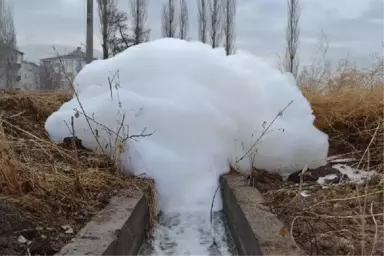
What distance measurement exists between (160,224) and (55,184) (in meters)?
0.76

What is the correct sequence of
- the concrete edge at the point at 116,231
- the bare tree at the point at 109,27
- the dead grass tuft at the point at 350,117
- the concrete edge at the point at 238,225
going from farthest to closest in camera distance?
the bare tree at the point at 109,27 → the dead grass tuft at the point at 350,117 → the concrete edge at the point at 238,225 → the concrete edge at the point at 116,231

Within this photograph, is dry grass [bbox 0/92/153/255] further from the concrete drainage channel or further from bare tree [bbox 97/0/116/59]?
bare tree [bbox 97/0/116/59]

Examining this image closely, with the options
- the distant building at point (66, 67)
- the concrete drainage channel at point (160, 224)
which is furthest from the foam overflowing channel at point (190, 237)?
the distant building at point (66, 67)

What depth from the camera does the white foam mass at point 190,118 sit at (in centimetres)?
329

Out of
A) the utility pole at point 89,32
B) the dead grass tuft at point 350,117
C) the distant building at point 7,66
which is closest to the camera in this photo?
the dead grass tuft at point 350,117

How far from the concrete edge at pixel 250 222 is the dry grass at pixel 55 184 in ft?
1.77

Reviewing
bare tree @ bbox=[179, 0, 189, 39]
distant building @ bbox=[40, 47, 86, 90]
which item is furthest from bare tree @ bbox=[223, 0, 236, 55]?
distant building @ bbox=[40, 47, 86, 90]

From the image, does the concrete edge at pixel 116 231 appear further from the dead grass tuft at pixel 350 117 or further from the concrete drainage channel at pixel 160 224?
the dead grass tuft at pixel 350 117

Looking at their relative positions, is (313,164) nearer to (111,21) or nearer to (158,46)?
(158,46)

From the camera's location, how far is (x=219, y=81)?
151 inches

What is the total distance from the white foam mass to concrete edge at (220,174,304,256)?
22 centimetres

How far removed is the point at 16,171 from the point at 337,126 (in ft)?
11.3

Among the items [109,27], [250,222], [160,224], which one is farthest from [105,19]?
[250,222]

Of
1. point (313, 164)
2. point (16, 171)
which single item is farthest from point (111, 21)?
point (16, 171)
